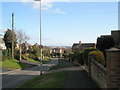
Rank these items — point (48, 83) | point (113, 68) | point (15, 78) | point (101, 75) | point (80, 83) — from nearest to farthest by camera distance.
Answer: point (113, 68), point (101, 75), point (80, 83), point (48, 83), point (15, 78)

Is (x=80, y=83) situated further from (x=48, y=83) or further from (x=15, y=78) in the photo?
(x=15, y=78)

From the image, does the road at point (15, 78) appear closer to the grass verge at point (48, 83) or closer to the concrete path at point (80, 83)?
the grass verge at point (48, 83)

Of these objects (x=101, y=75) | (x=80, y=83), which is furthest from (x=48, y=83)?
(x=101, y=75)

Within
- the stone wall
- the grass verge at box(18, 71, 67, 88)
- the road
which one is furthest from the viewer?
the road

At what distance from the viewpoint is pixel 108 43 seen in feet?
66.5

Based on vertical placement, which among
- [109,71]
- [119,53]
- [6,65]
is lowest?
[6,65]

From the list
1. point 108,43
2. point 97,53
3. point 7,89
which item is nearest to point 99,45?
point 108,43

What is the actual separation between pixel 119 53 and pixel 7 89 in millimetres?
9852

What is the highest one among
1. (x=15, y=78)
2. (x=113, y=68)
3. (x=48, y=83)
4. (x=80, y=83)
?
(x=113, y=68)

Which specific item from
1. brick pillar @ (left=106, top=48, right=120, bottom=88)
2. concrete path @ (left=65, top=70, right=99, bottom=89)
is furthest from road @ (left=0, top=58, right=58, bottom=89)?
brick pillar @ (left=106, top=48, right=120, bottom=88)

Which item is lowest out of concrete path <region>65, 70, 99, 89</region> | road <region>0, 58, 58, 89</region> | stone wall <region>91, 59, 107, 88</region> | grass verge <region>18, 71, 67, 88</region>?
road <region>0, 58, 58, 89</region>

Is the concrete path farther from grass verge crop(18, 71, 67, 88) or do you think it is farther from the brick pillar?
the brick pillar

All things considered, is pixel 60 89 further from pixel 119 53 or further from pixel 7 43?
pixel 7 43

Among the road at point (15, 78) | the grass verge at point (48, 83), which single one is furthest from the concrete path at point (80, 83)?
the road at point (15, 78)
